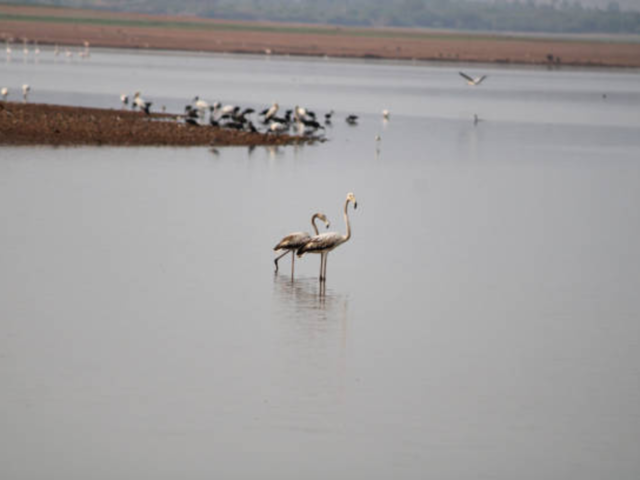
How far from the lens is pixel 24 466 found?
27.6 feet

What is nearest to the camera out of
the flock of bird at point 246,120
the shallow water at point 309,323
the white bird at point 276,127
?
the shallow water at point 309,323

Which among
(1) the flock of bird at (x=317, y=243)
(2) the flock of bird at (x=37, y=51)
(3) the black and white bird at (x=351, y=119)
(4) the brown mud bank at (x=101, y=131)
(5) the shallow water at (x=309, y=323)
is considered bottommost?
(5) the shallow water at (x=309, y=323)

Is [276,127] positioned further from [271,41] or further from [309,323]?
[271,41]

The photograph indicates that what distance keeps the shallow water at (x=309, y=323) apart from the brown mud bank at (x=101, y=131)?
5.70ft

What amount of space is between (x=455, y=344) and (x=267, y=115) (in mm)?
26117

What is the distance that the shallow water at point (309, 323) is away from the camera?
897cm

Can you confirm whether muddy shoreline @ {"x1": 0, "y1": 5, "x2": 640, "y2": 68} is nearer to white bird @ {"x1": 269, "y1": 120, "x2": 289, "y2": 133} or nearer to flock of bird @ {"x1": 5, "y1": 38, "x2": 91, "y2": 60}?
flock of bird @ {"x1": 5, "y1": 38, "x2": 91, "y2": 60}

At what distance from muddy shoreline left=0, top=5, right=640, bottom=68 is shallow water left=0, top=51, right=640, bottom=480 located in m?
101

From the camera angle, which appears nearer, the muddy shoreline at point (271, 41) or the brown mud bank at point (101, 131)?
the brown mud bank at point (101, 131)

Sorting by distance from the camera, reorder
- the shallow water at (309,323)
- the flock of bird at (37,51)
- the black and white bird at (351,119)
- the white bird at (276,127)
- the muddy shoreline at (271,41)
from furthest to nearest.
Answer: the muddy shoreline at (271,41), the flock of bird at (37,51), the black and white bird at (351,119), the white bird at (276,127), the shallow water at (309,323)

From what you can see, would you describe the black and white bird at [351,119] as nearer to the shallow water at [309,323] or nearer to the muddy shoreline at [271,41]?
the shallow water at [309,323]

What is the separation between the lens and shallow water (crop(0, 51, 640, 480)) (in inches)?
353

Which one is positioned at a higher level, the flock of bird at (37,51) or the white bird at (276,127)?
the flock of bird at (37,51)

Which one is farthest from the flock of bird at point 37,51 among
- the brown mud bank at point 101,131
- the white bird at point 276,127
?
the brown mud bank at point 101,131
